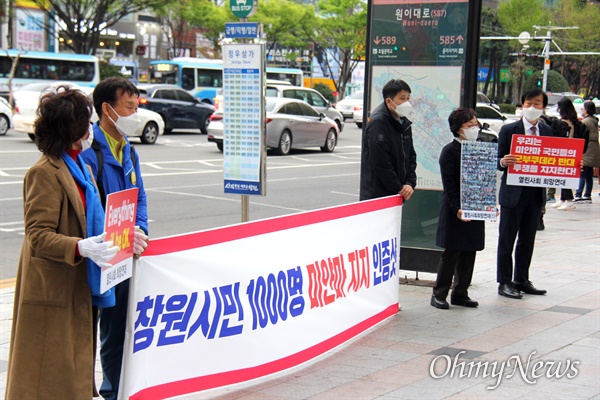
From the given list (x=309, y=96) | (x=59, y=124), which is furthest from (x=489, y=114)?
(x=59, y=124)

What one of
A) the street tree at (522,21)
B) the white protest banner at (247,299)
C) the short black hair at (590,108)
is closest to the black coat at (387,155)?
the white protest banner at (247,299)

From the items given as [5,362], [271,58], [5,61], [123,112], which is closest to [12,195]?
[5,362]

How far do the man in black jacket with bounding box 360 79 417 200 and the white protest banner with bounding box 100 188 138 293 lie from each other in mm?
3317

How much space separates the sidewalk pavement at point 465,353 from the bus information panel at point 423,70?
77cm

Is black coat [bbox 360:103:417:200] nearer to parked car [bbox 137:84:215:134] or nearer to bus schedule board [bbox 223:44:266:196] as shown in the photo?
bus schedule board [bbox 223:44:266:196]

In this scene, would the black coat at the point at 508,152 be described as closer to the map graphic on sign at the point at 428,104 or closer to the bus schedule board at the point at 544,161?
the bus schedule board at the point at 544,161

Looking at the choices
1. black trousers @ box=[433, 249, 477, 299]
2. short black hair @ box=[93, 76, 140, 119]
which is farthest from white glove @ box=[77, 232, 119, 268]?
black trousers @ box=[433, 249, 477, 299]

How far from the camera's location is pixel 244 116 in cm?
828

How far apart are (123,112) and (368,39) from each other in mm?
4373

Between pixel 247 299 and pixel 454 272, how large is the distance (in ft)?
10.4

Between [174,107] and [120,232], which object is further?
[174,107]

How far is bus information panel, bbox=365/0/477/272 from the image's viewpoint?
827 centimetres

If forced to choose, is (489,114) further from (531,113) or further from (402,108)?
(402,108)

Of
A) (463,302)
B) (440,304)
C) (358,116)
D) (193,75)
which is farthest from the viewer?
(193,75)
